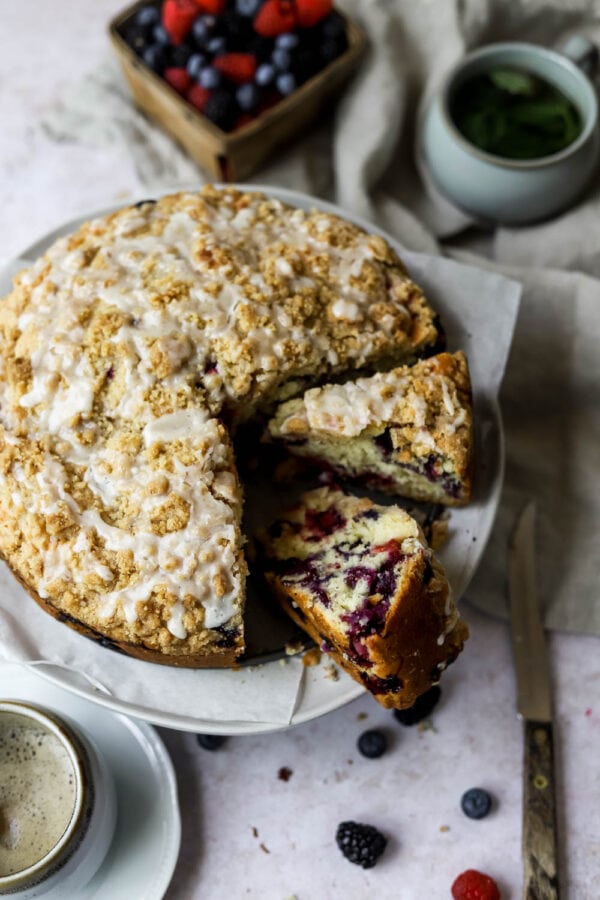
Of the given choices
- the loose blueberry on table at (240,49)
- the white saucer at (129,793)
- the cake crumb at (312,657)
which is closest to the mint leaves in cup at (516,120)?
the loose blueberry on table at (240,49)

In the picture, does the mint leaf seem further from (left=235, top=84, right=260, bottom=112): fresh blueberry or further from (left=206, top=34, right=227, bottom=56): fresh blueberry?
(left=206, top=34, right=227, bottom=56): fresh blueberry

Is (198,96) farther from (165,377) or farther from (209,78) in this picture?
(165,377)

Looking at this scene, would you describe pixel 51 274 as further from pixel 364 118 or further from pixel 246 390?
pixel 364 118

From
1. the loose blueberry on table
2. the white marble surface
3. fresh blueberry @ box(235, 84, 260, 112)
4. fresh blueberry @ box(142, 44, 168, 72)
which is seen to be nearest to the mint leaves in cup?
the loose blueberry on table

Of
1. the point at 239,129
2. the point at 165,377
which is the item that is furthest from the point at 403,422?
the point at 239,129

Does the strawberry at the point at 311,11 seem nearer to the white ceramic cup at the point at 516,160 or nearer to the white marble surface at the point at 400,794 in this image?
the white ceramic cup at the point at 516,160
